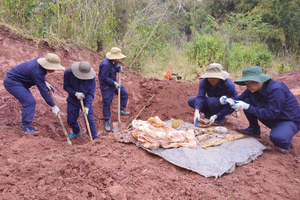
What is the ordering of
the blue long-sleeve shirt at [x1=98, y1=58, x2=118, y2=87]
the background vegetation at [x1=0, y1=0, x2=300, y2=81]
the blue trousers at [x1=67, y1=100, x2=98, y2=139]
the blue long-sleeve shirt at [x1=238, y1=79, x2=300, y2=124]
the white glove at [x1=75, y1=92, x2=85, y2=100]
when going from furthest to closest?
the background vegetation at [x1=0, y1=0, x2=300, y2=81] < the blue long-sleeve shirt at [x1=98, y1=58, x2=118, y2=87] < the blue trousers at [x1=67, y1=100, x2=98, y2=139] < the white glove at [x1=75, y1=92, x2=85, y2=100] < the blue long-sleeve shirt at [x1=238, y1=79, x2=300, y2=124]

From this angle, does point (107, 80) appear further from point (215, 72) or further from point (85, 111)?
point (215, 72)

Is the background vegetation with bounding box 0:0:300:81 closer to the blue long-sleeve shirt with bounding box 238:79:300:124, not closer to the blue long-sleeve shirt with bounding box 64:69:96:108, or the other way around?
the blue long-sleeve shirt with bounding box 64:69:96:108

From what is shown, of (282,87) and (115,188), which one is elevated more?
(282,87)

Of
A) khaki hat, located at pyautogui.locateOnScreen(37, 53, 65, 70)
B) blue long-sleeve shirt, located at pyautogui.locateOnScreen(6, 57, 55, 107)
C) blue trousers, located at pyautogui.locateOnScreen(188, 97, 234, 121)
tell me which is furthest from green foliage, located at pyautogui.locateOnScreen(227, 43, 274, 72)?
blue long-sleeve shirt, located at pyautogui.locateOnScreen(6, 57, 55, 107)

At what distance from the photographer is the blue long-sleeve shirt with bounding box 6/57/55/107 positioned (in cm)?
305

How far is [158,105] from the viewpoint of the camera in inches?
201

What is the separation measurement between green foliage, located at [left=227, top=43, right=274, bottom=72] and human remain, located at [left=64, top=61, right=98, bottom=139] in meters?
6.73

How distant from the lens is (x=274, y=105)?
2.69 meters

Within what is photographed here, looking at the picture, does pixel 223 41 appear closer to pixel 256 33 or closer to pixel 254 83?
pixel 256 33

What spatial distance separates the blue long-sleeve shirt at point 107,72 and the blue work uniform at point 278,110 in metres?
2.56

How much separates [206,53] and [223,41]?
1589mm

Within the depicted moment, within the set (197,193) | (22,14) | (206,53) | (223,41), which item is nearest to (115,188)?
(197,193)

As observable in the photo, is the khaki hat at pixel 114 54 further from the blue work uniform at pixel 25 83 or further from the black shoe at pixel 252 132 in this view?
the black shoe at pixel 252 132

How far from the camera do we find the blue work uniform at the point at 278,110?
269 cm
